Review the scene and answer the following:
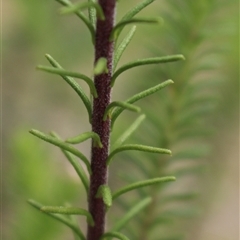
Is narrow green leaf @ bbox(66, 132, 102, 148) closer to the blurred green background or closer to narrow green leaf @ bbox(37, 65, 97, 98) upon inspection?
narrow green leaf @ bbox(37, 65, 97, 98)

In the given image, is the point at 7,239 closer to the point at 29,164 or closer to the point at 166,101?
the point at 29,164

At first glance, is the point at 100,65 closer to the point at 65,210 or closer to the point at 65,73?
the point at 65,73

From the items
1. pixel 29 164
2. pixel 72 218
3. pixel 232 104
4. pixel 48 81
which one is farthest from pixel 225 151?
pixel 72 218

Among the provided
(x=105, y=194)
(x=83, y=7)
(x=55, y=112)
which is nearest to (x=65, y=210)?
(x=105, y=194)

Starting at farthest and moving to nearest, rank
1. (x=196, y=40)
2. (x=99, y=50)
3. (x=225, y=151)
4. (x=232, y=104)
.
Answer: (x=225, y=151) → (x=232, y=104) → (x=196, y=40) → (x=99, y=50)

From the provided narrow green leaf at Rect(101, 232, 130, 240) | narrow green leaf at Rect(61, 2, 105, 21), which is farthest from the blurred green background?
narrow green leaf at Rect(61, 2, 105, 21)

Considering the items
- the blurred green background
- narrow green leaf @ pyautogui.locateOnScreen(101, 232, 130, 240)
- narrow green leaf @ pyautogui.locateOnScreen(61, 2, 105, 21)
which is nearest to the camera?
narrow green leaf @ pyautogui.locateOnScreen(61, 2, 105, 21)
